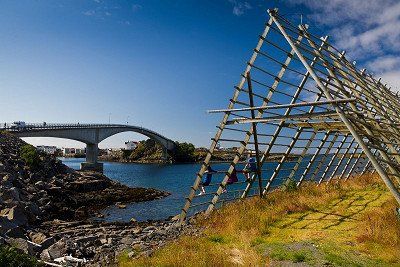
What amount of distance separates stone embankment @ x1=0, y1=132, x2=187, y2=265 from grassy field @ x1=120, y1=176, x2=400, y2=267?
1.70 meters

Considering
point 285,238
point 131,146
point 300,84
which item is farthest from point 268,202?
point 131,146

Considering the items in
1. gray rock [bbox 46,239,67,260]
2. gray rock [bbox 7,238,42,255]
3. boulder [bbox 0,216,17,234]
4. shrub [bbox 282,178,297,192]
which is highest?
shrub [bbox 282,178,297,192]

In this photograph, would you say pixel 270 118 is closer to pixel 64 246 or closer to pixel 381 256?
pixel 381 256

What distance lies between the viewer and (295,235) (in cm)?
1089

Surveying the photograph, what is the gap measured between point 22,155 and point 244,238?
33.1m

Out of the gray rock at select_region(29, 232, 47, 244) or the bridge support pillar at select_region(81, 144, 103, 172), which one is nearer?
the gray rock at select_region(29, 232, 47, 244)

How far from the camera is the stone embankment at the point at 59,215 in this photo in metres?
11.8

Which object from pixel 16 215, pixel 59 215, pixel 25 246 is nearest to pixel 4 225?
pixel 25 246

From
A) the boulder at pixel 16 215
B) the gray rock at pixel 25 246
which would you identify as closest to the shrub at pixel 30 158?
the boulder at pixel 16 215

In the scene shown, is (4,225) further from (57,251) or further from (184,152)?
(184,152)

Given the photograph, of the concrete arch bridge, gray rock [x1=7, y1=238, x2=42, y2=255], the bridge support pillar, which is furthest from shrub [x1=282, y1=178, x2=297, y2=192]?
the bridge support pillar

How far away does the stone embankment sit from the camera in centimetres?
1177

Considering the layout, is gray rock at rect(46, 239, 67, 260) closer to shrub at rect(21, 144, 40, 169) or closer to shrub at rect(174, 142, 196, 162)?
shrub at rect(21, 144, 40, 169)

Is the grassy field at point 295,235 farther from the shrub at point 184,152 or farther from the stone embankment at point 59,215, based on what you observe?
the shrub at point 184,152
